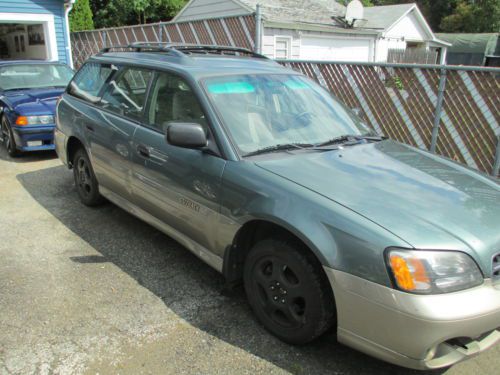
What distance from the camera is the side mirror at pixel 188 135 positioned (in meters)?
2.92

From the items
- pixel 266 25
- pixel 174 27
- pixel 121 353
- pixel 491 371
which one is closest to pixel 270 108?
pixel 121 353

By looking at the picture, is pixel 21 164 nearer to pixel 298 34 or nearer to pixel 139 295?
pixel 139 295

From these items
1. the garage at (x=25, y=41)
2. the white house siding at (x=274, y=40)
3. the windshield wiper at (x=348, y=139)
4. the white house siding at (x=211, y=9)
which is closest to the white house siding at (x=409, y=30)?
the white house siding at (x=274, y=40)

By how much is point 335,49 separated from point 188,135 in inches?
639

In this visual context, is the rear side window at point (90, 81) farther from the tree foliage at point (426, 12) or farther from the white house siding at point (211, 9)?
the tree foliage at point (426, 12)

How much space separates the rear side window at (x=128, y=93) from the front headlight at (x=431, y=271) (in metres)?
2.55

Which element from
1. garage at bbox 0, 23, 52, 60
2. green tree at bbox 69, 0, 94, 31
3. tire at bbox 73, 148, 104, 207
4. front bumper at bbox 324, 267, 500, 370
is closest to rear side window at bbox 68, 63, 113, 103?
tire at bbox 73, 148, 104, 207

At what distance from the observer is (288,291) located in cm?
263

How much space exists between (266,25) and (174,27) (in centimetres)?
376

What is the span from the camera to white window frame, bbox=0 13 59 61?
1241 cm

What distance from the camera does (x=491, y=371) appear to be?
258cm

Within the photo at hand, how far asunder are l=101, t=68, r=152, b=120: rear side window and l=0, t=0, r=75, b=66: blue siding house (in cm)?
990

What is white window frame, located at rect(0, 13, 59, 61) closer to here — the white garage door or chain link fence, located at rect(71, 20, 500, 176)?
the white garage door

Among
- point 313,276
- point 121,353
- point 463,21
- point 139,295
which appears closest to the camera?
point 313,276
